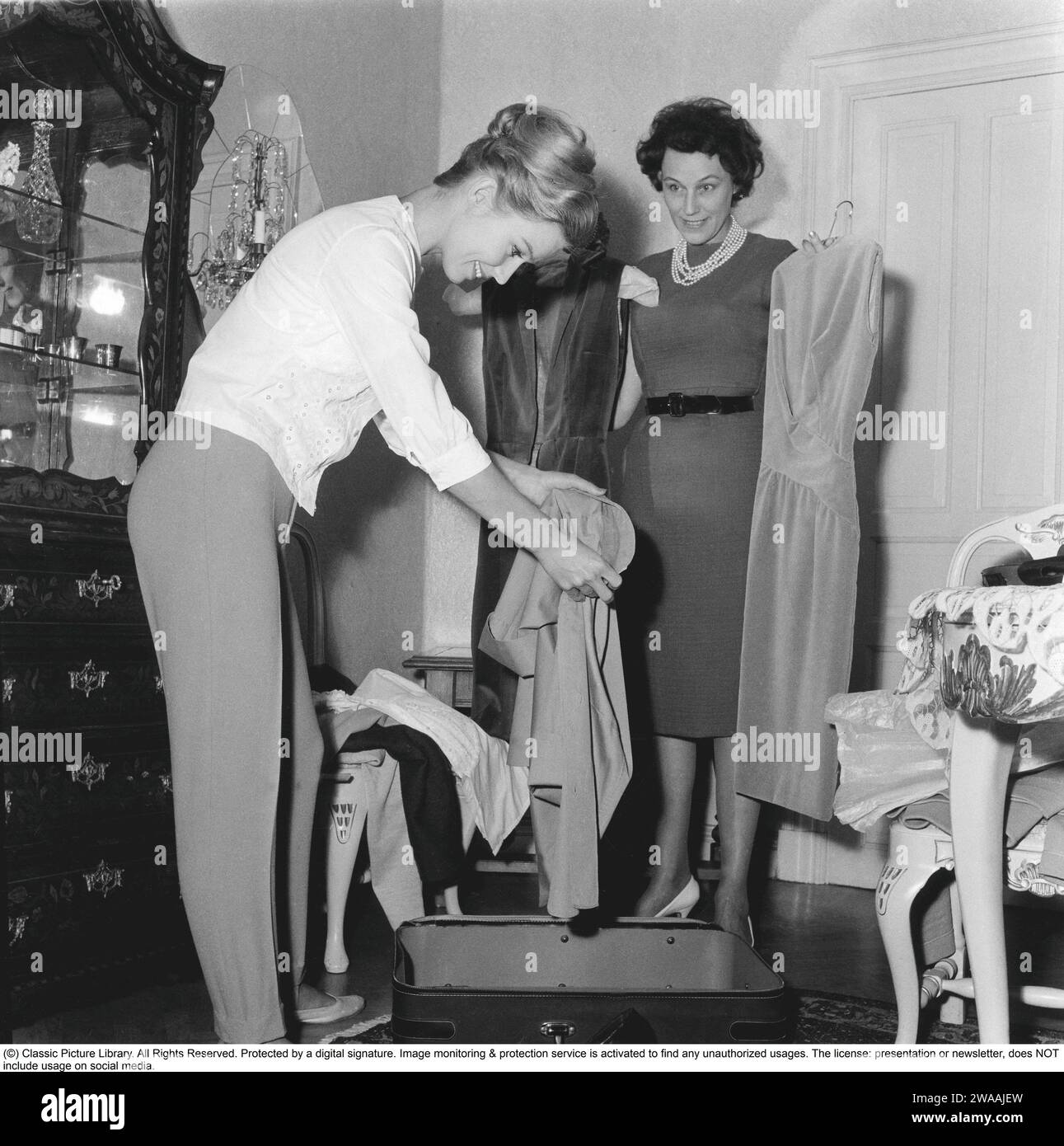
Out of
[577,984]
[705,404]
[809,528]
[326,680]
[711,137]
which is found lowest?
[577,984]

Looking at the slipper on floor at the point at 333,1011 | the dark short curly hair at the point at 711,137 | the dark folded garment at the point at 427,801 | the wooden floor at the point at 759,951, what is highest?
the dark short curly hair at the point at 711,137

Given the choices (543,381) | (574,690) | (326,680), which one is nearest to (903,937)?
(574,690)

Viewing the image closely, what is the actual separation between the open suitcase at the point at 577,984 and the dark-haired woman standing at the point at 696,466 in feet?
1.96

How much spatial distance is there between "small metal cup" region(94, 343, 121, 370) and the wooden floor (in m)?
1.23

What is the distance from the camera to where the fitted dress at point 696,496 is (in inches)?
A: 105

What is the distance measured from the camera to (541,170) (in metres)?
1.73

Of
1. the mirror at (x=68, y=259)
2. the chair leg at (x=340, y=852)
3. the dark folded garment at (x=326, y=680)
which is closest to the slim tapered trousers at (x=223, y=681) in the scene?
the mirror at (x=68, y=259)

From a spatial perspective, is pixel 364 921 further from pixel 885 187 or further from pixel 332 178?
pixel 885 187

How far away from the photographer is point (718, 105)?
2.71m

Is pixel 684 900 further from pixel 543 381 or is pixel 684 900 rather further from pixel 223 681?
pixel 223 681

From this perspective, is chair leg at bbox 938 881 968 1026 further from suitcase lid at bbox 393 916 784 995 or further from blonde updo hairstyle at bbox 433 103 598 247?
blonde updo hairstyle at bbox 433 103 598 247

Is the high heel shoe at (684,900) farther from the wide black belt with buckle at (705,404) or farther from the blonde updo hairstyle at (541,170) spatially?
the blonde updo hairstyle at (541,170)

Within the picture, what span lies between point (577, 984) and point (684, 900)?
0.74 m
